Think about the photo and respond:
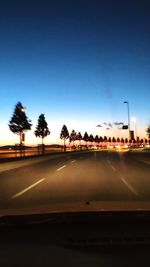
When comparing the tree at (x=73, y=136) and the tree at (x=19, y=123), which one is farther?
the tree at (x=73, y=136)

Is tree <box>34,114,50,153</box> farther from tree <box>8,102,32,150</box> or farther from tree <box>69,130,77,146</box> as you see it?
tree <box>69,130,77,146</box>

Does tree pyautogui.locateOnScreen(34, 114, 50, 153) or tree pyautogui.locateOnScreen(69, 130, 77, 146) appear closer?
tree pyautogui.locateOnScreen(34, 114, 50, 153)

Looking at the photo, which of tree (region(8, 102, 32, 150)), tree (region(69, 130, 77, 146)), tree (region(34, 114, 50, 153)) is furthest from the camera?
tree (region(69, 130, 77, 146))

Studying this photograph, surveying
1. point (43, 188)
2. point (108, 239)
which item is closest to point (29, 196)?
point (43, 188)

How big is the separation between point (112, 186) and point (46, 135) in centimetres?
8019

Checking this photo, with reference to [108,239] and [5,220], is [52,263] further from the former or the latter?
[5,220]

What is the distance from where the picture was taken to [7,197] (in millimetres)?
13148

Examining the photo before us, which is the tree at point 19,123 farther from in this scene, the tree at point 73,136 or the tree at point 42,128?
the tree at point 73,136

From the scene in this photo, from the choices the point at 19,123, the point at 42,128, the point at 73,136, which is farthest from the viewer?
the point at 73,136

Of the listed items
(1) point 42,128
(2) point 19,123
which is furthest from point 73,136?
(2) point 19,123

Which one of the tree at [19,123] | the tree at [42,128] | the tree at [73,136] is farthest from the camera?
the tree at [73,136]

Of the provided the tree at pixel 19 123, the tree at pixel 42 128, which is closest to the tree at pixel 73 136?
the tree at pixel 42 128

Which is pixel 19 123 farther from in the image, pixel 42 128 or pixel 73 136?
pixel 73 136

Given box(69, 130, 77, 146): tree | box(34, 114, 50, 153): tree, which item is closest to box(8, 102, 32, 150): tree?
box(34, 114, 50, 153): tree
